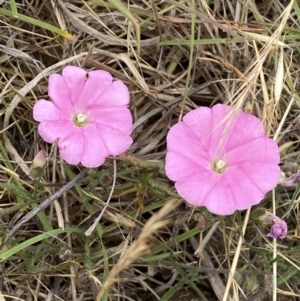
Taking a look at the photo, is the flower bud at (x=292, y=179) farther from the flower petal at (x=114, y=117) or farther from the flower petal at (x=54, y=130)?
the flower petal at (x=54, y=130)

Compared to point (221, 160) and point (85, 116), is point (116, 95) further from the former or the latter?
point (221, 160)

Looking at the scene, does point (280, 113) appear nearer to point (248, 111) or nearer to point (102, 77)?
point (248, 111)

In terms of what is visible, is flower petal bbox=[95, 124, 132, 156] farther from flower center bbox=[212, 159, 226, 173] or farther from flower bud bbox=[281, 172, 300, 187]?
flower bud bbox=[281, 172, 300, 187]

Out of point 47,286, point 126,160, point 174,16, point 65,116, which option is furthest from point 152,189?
point 174,16

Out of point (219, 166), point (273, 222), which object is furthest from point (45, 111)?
point (273, 222)

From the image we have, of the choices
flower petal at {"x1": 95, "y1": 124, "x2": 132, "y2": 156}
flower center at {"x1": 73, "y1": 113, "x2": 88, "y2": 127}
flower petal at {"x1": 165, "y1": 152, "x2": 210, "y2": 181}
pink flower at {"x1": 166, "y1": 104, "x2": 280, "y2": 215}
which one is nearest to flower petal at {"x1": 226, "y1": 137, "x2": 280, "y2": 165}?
pink flower at {"x1": 166, "y1": 104, "x2": 280, "y2": 215}

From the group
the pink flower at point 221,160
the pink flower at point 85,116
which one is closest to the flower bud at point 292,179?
the pink flower at point 221,160
